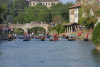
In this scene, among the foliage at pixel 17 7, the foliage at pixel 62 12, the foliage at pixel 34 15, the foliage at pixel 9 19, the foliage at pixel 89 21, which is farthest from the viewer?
the foliage at pixel 17 7

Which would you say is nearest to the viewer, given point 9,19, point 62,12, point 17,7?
point 62,12

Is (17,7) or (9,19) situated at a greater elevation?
(17,7)

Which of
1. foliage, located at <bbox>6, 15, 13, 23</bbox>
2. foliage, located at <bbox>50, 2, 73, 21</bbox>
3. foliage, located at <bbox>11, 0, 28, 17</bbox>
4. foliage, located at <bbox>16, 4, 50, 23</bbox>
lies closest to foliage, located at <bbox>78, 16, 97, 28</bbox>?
foliage, located at <bbox>50, 2, 73, 21</bbox>

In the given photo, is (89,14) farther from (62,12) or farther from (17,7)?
(17,7)

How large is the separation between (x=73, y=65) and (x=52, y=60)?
400 centimetres

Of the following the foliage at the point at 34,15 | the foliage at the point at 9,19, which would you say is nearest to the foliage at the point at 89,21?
the foliage at the point at 34,15

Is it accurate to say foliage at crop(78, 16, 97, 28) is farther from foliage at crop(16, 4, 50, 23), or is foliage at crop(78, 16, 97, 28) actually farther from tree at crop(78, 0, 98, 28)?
foliage at crop(16, 4, 50, 23)

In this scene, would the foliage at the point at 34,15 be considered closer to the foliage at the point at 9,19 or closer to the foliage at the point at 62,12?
the foliage at the point at 62,12

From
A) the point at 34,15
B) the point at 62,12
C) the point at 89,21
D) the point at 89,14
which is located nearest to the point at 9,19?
the point at 34,15

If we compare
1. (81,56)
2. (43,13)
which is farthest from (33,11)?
(81,56)

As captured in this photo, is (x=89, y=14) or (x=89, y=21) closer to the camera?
(x=89, y=21)

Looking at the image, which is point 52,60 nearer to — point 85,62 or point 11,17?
point 85,62

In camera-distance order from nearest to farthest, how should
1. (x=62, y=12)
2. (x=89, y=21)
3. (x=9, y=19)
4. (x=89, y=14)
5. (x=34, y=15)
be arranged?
1. (x=89, y=21)
2. (x=89, y=14)
3. (x=62, y=12)
4. (x=34, y=15)
5. (x=9, y=19)

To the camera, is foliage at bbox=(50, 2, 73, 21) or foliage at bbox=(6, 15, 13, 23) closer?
foliage at bbox=(50, 2, 73, 21)
